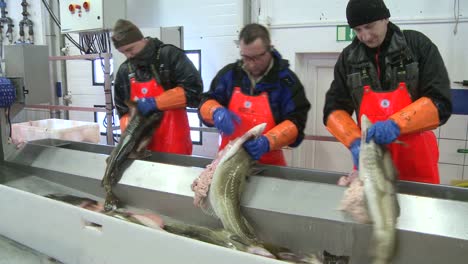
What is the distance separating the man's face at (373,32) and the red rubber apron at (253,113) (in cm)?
60

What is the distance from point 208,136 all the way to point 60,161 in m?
2.74

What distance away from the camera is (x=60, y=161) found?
2.39m

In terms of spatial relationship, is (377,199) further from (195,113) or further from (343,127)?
(195,113)

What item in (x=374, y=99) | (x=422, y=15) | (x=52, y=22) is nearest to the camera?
(x=374, y=99)

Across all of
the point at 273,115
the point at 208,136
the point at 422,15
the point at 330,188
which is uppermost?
the point at 422,15

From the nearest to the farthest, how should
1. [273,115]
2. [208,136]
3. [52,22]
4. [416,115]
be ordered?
[416,115] → [273,115] → [208,136] → [52,22]

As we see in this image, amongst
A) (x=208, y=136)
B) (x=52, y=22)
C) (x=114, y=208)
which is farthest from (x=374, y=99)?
(x=52, y=22)

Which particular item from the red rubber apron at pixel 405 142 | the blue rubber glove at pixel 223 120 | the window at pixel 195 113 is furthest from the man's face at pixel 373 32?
the window at pixel 195 113

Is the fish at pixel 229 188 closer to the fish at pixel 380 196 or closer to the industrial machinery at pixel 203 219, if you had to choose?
the industrial machinery at pixel 203 219

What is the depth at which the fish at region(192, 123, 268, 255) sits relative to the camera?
1.63 m

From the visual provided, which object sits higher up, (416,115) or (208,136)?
(416,115)

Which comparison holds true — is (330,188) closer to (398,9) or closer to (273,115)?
(273,115)

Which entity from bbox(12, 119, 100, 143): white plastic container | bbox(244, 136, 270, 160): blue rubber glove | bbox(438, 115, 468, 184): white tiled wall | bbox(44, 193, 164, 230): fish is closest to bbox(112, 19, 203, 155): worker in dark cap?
bbox(44, 193, 164, 230): fish

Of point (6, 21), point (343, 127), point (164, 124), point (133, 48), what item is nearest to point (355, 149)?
point (343, 127)
